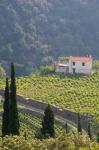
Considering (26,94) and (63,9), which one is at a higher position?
(63,9)

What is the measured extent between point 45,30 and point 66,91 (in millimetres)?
99333

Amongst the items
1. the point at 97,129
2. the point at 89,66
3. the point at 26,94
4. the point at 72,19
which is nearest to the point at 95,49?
the point at 72,19

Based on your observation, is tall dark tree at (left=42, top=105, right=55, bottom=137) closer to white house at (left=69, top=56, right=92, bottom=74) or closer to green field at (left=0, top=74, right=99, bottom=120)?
green field at (left=0, top=74, right=99, bottom=120)

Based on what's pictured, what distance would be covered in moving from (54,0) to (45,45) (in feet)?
78.8

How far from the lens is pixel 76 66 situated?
326 feet

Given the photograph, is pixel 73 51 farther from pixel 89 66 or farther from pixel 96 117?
pixel 96 117

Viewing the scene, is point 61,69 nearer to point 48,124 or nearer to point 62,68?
point 62,68

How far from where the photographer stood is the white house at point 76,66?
320ft

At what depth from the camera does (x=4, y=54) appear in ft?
522

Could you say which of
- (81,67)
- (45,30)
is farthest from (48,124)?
(45,30)

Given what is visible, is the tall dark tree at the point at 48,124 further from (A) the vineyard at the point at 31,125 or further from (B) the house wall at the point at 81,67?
(B) the house wall at the point at 81,67

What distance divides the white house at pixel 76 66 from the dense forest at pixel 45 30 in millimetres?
54040

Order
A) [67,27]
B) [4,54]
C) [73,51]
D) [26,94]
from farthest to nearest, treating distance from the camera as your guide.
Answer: [67,27], [73,51], [4,54], [26,94]

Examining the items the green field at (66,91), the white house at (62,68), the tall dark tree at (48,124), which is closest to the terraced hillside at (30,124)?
the green field at (66,91)
